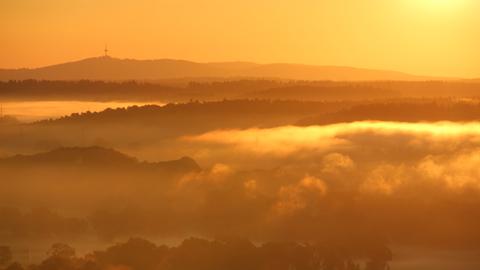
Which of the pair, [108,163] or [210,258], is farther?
[108,163]

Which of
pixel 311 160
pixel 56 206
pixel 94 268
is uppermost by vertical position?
pixel 311 160

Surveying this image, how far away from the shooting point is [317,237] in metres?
121

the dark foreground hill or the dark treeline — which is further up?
the dark foreground hill

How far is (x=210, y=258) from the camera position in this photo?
90250mm

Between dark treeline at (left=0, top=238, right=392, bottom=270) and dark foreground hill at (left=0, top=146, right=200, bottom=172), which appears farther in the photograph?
dark foreground hill at (left=0, top=146, right=200, bottom=172)

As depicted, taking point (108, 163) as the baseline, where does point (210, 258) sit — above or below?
below

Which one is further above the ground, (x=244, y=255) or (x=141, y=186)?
(x=141, y=186)

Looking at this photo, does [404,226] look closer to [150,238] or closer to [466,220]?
[466,220]

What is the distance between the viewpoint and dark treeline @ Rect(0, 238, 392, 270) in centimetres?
8544

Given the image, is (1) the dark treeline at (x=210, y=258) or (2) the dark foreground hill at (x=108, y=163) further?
(2) the dark foreground hill at (x=108, y=163)

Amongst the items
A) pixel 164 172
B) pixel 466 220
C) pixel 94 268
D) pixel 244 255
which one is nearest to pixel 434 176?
pixel 466 220

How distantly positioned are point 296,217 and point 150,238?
71.7 ft

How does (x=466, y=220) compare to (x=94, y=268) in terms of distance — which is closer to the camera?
(x=94, y=268)

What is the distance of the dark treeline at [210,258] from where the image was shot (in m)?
85.4
